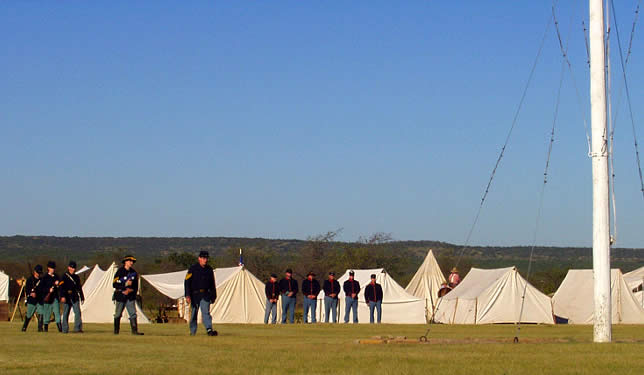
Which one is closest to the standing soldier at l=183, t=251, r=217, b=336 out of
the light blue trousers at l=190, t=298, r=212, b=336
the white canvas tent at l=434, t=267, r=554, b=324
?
the light blue trousers at l=190, t=298, r=212, b=336

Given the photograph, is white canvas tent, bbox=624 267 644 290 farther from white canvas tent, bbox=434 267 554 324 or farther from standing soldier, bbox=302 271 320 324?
standing soldier, bbox=302 271 320 324

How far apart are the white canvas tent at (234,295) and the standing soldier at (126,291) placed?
1693 cm

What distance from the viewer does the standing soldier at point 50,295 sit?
24703mm

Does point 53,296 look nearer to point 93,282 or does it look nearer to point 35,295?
point 35,295

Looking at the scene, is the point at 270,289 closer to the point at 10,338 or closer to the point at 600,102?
the point at 10,338

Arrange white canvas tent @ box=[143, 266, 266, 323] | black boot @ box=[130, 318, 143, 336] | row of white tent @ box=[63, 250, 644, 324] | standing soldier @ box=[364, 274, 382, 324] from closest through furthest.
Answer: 1. black boot @ box=[130, 318, 143, 336]
2. standing soldier @ box=[364, 274, 382, 324]
3. row of white tent @ box=[63, 250, 644, 324]
4. white canvas tent @ box=[143, 266, 266, 323]

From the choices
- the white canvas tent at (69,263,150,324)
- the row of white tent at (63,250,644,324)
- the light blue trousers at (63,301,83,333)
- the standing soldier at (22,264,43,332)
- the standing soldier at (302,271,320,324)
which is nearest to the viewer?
the light blue trousers at (63,301,83,333)

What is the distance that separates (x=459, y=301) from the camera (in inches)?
1483

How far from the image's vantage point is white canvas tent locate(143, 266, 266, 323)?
39531 millimetres

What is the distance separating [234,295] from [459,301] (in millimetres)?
8678

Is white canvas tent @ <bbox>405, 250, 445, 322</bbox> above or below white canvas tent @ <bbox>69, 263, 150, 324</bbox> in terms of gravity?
above

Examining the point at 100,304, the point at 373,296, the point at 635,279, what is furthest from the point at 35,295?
the point at 635,279

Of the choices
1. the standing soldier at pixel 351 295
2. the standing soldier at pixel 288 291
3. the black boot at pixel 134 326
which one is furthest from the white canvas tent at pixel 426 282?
the black boot at pixel 134 326

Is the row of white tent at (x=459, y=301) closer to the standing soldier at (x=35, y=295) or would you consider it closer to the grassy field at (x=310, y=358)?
the standing soldier at (x=35, y=295)
